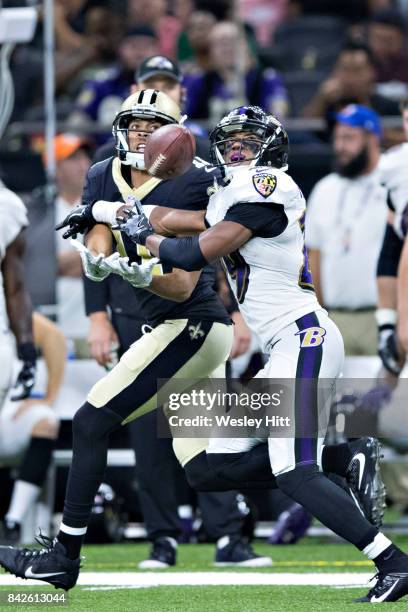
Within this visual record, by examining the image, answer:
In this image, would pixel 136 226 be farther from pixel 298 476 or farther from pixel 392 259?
pixel 392 259

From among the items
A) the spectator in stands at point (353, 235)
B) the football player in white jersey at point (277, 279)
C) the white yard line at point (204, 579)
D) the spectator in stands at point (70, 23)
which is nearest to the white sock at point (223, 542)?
the white yard line at point (204, 579)

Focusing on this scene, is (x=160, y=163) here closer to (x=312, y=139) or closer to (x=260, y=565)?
(x=260, y=565)

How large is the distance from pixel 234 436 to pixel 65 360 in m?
2.88

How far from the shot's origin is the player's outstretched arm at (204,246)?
186 inches

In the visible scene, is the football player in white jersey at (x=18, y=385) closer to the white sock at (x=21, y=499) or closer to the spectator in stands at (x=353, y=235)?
the white sock at (x=21, y=499)

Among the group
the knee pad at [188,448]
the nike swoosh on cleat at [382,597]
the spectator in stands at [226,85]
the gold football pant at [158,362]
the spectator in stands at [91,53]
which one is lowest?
the nike swoosh on cleat at [382,597]

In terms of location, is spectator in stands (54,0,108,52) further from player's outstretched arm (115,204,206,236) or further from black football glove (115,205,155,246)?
black football glove (115,205,155,246)

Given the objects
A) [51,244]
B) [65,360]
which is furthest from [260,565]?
[51,244]

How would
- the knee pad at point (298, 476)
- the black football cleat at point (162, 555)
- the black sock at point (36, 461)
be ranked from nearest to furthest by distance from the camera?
the knee pad at point (298, 476) → the black football cleat at point (162, 555) → the black sock at point (36, 461)

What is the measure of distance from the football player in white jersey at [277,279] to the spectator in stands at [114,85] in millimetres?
5043

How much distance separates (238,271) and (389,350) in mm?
2122

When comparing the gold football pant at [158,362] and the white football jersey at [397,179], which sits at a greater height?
the white football jersey at [397,179]

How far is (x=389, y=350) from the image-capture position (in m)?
6.92

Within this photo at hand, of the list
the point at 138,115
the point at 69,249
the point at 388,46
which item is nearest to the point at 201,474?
the point at 138,115
